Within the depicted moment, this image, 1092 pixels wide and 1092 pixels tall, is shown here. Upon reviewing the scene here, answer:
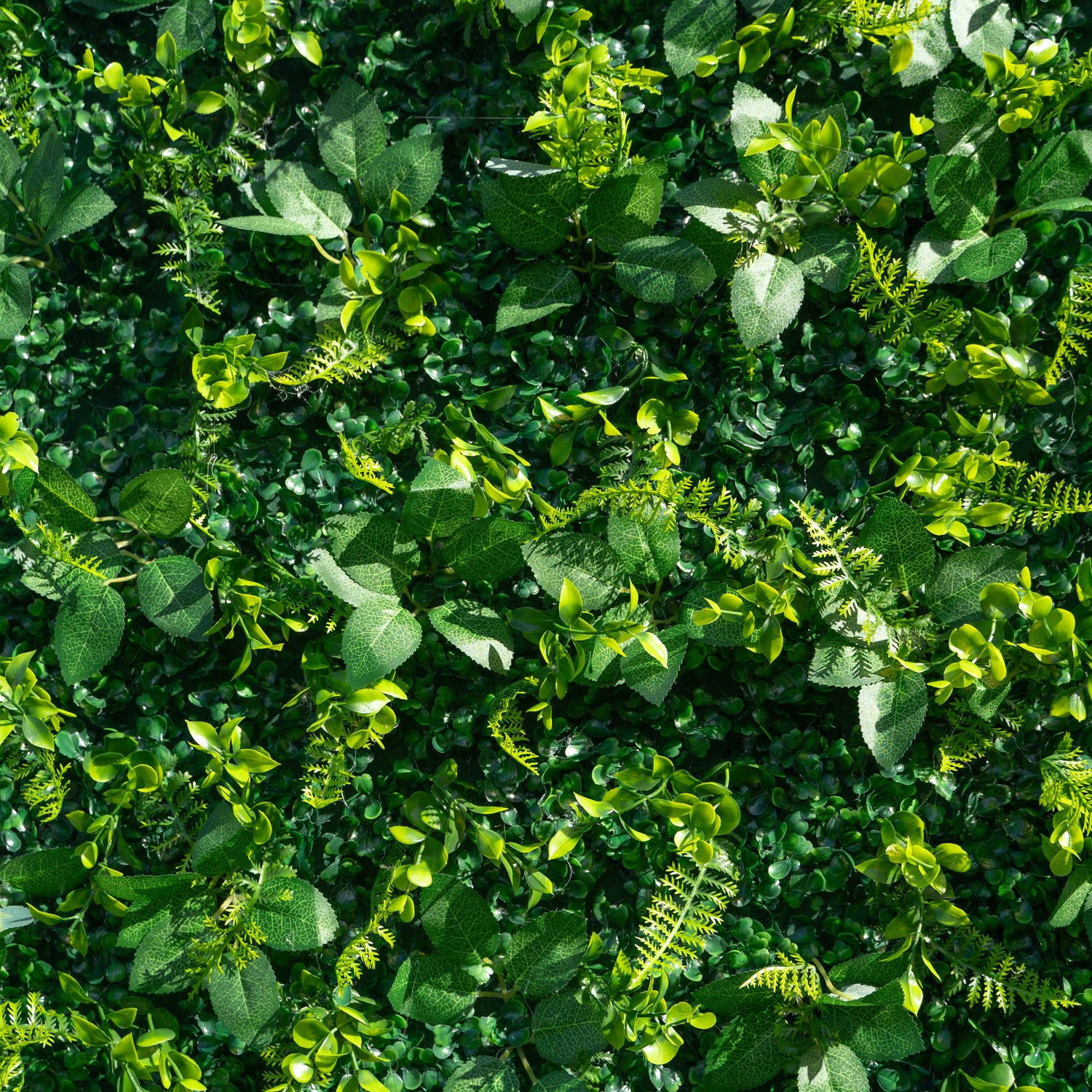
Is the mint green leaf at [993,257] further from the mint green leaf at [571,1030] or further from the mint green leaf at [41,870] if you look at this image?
the mint green leaf at [41,870]

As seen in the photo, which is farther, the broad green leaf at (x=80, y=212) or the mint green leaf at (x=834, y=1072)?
the broad green leaf at (x=80, y=212)

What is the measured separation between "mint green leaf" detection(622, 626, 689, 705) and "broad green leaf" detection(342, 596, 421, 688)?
28 centimetres

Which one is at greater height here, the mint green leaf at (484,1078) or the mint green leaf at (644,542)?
the mint green leaf at (644,542)

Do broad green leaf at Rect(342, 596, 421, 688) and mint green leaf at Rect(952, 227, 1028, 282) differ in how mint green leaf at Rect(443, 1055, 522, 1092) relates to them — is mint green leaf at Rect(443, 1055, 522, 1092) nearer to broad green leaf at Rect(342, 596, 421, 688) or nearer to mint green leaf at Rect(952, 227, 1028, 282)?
broad green leaf at Rect(342, 596, 421, 688)

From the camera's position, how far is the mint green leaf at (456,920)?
1.27 metres

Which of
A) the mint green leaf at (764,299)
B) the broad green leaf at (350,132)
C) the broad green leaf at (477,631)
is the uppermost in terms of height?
the broad green leaf at (350,132)

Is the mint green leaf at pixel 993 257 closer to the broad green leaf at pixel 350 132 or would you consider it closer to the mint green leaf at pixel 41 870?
the broad green leaf at pixel 350 132

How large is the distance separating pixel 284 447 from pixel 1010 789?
1.09 m

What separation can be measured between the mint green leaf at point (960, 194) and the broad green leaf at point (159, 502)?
3.54 feet

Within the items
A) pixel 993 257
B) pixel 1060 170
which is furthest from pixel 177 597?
pixel 1060 170

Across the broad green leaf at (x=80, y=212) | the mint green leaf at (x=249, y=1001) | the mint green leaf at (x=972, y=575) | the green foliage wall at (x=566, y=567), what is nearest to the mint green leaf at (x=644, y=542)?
the green foliage wall at (x=566, y=567)

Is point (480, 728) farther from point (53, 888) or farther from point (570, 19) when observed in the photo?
point (570, 19)

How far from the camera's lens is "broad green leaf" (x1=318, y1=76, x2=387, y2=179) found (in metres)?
1.33

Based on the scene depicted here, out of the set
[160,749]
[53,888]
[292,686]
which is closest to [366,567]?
[292,686]
